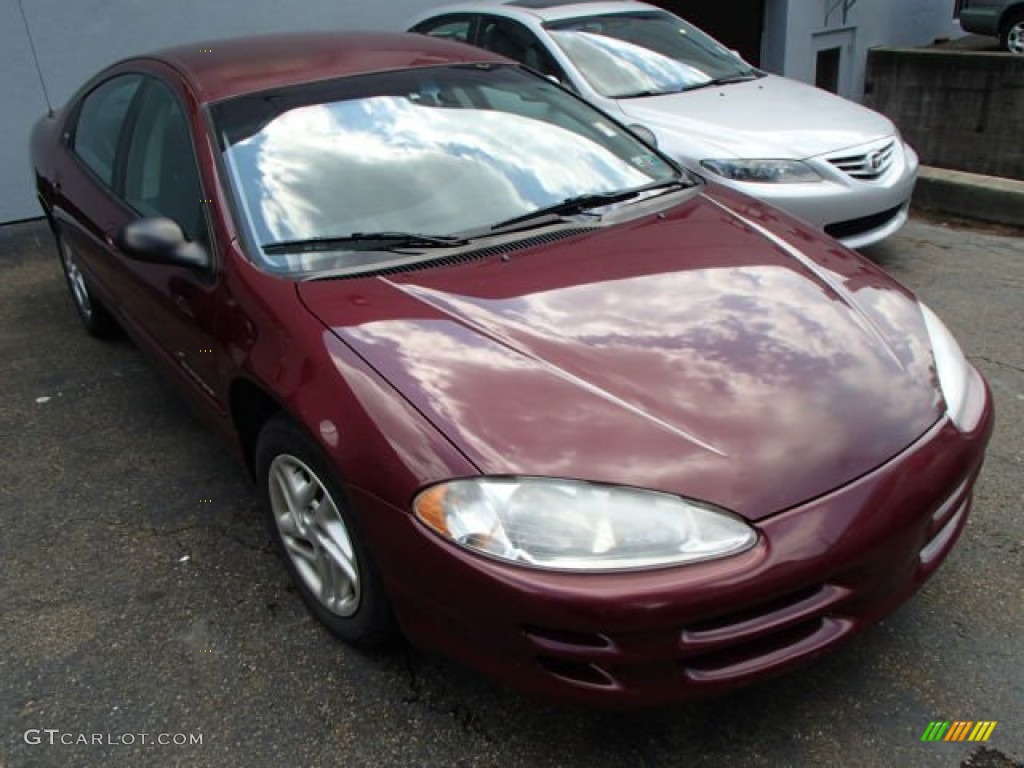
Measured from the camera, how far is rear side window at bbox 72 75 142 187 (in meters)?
3.47

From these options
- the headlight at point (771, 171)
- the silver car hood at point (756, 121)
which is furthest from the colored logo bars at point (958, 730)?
the silver car hood at point (756, 121)

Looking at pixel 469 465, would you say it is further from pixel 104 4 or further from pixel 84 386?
pixel 104 4

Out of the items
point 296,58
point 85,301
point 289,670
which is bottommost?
point 289,670

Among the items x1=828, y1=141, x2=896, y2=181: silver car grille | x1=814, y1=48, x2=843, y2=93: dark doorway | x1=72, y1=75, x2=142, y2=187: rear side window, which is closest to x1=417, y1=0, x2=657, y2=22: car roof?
x1=828, y1=141, x2=896, y2=181: silver car grille

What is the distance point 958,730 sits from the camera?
2008 millimetres

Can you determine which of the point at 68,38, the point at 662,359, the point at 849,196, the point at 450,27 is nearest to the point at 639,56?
the point at 450,27

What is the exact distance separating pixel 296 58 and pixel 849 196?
2.88 m

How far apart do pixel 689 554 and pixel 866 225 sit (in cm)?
365

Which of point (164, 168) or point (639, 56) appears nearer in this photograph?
point (164, 168)

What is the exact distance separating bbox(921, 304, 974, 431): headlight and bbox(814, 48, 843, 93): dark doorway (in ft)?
29.7

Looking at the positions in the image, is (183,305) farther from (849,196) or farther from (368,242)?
(849,196)

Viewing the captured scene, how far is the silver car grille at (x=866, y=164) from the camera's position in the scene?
4668 mm

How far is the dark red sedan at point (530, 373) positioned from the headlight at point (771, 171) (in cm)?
155

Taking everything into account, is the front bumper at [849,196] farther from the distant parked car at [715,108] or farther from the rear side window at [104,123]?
the rear side window at [104,123]
